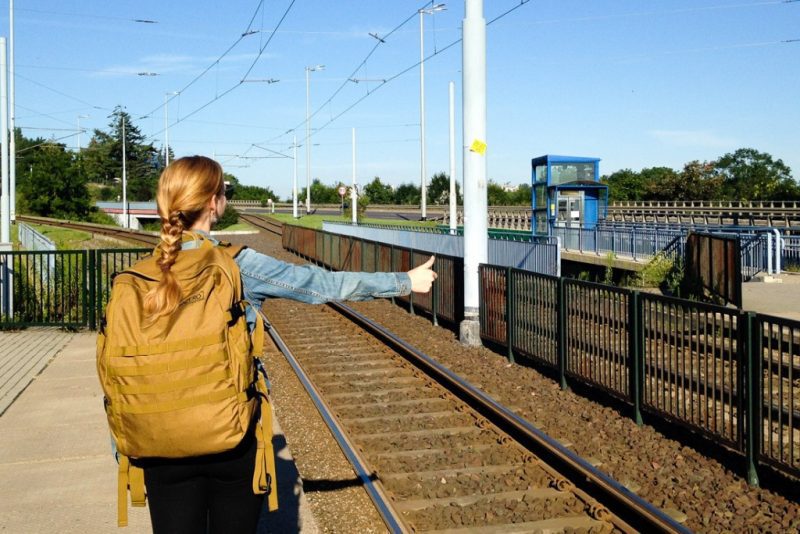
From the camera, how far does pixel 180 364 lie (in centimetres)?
256

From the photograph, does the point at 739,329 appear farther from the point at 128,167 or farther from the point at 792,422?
the point at 128,167

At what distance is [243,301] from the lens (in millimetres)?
2727

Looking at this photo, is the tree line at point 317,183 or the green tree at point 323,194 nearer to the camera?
the tree line at point 317,183

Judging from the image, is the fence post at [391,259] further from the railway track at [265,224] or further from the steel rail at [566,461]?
the railway track at [265,224]

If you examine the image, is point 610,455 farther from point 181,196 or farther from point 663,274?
point 663,274

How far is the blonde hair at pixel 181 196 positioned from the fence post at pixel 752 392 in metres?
5.30

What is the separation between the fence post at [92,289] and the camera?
15109mm

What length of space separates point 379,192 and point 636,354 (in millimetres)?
111392

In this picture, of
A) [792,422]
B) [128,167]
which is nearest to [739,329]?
[792,422]

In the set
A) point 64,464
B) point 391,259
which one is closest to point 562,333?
point 64,464

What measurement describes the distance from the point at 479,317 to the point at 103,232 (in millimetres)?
33136

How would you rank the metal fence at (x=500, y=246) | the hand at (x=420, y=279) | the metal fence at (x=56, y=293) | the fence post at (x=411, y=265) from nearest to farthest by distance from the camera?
the hand at (x=420, y=279) → the metal fence at (x=56, y=293) → the fence post at (x=411, y=265) → the metal fence at (x=500, y=246)

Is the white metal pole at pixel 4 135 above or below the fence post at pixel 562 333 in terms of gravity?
above

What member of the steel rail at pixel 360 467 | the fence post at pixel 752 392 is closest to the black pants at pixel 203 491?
the steel rail at pixel 360 467
